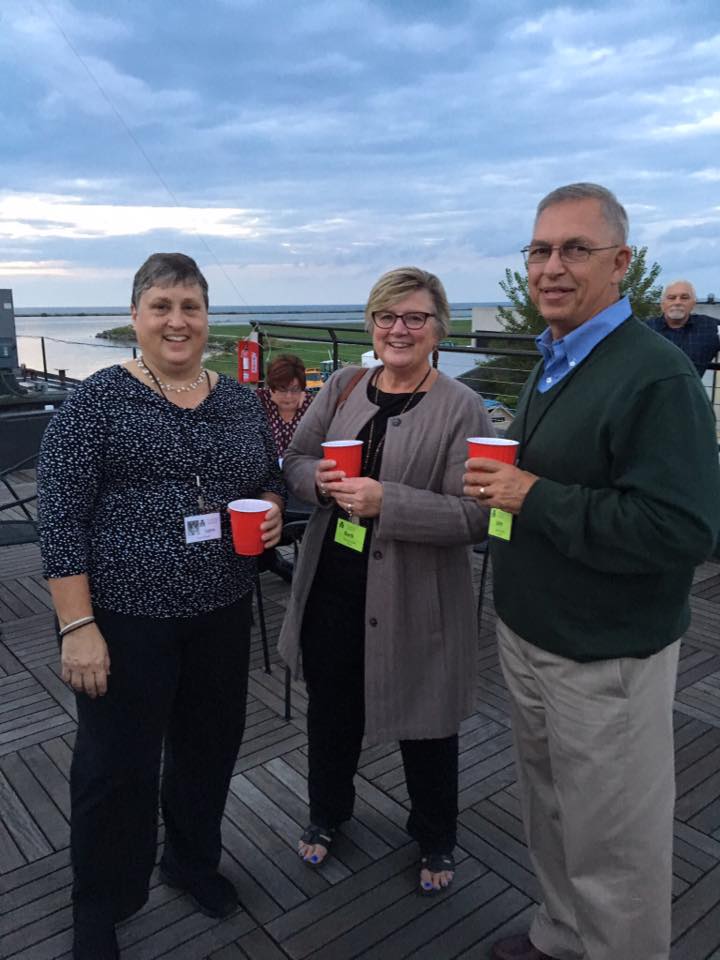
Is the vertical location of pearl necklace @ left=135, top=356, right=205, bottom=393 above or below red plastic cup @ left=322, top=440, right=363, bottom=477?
above

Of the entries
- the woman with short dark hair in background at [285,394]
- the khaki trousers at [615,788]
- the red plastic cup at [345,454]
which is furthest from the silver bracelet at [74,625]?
the woman with short dark hair in background at [285,394]

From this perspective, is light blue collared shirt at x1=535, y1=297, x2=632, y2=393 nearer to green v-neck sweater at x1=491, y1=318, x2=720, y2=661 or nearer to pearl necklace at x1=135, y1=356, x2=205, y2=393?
green v-neck sweater at x1=491, y1=318, x2=720, y2=661

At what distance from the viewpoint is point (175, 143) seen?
15797 mm

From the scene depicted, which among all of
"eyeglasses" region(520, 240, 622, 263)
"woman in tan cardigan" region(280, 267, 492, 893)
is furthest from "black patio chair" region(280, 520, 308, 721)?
"eyeglasses" region(520, 240, 622, 263)

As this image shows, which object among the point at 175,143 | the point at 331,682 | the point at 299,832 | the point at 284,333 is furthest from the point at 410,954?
the point at 175,143

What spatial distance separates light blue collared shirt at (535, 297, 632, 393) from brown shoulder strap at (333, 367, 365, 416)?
624 mm

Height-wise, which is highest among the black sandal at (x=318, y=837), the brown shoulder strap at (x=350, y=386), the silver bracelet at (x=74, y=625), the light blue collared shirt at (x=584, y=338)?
the light blue collared shirt at (x=584, y=338)

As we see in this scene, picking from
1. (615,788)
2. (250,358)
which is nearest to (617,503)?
(615,788)

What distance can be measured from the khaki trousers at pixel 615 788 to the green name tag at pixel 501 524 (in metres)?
0.26

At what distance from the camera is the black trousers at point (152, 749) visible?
1532 mm

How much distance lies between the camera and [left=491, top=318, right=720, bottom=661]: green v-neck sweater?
1.15 meters

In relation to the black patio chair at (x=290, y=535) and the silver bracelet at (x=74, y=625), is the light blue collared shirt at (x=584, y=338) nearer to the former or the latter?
the silver bracelet at (x=74, y=625)

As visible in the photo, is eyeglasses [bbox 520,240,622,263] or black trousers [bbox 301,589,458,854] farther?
black trousers [bbox 301,589,458,854]

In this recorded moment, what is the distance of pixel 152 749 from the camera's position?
160 centimetres
